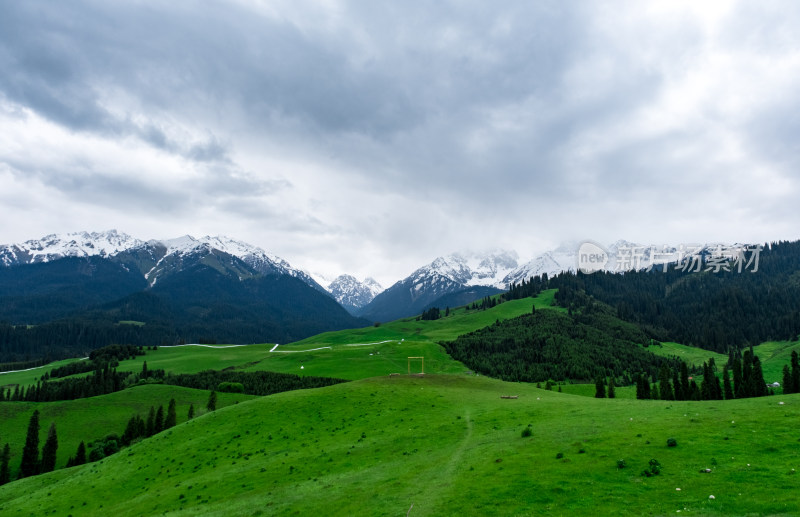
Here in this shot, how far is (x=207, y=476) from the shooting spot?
44.3 meters

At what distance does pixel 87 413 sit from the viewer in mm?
143875

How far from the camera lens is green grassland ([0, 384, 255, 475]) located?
413 feet

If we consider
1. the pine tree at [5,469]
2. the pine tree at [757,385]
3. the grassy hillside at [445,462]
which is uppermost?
the grassy hillside at [445,462]

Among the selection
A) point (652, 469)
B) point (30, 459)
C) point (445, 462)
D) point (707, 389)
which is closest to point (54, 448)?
point (30, 459)

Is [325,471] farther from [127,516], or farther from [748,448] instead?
[748,448]

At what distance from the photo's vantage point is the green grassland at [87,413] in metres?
126

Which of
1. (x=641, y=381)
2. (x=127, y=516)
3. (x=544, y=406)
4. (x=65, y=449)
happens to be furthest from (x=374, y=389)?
(x=65, y=449)

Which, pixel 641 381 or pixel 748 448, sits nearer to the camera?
pixel 748 448

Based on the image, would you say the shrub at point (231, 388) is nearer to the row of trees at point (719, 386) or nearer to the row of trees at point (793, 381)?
the row of trees at point (719, 386)

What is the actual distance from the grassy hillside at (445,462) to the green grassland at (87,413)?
71.2 meters

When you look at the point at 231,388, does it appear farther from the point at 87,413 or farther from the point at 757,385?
the point at 757,385

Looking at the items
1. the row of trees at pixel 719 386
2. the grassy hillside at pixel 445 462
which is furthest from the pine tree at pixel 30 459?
the row of trees at pixel 719 386

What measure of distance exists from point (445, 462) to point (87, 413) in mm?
160108

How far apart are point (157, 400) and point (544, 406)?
159m
